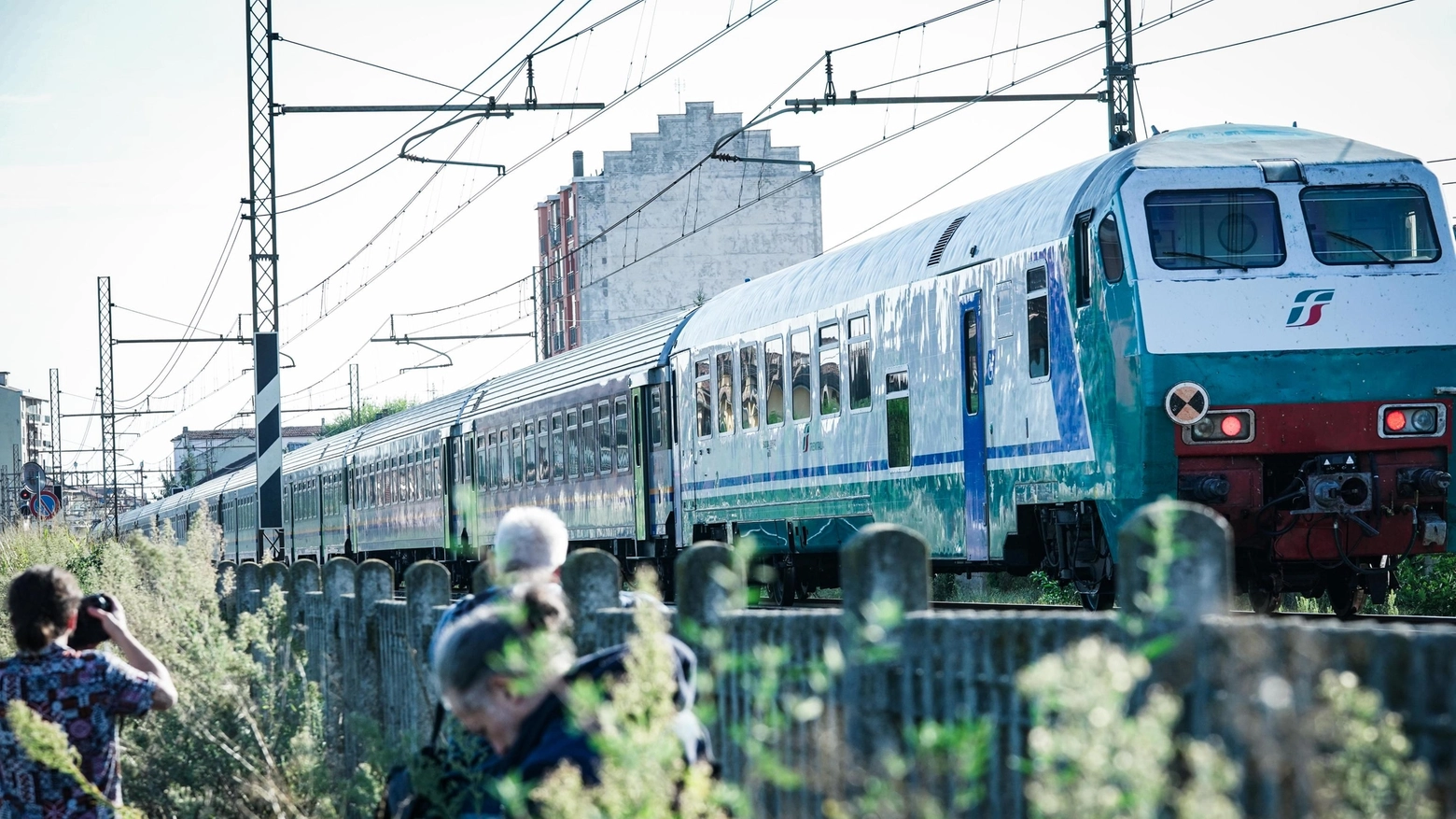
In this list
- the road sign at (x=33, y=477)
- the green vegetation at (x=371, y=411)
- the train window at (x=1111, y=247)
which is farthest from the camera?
the green vegetation at (x=371, y=411)

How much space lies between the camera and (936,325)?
45.8 ft

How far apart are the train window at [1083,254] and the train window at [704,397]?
7783mm

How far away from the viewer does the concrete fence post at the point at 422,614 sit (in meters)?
8.13

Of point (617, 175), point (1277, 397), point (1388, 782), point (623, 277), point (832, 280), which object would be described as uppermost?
point (617, 175)

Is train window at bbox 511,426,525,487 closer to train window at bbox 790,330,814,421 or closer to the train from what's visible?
train window at bbox 790,330,814,421

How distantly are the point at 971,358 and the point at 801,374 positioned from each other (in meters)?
3.55

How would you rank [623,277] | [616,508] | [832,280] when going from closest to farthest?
[832,280], [616,508], [623,277]

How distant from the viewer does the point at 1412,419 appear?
449 inches

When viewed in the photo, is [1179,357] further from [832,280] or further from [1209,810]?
[1209,810]

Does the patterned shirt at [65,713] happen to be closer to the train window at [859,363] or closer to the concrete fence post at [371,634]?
the concrete fence post at [371,634]

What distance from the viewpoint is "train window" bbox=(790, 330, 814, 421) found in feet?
54.4

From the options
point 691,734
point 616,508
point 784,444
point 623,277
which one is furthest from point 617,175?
point 691,734

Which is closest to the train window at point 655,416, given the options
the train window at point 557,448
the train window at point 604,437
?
the train window at point 604,437

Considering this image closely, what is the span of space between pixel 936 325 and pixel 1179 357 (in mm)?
2950
